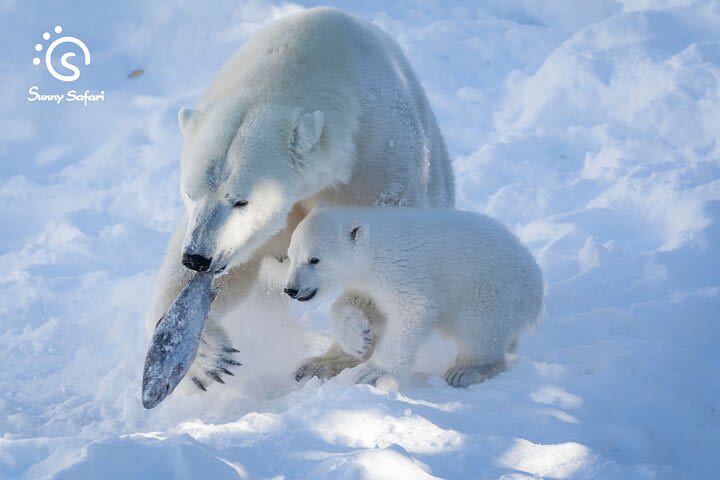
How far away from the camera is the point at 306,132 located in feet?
9.78

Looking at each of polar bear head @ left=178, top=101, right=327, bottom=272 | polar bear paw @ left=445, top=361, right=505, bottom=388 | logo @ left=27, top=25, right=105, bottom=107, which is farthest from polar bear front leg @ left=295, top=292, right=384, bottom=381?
logo @ left=27, top=25, right=105, bottom=107

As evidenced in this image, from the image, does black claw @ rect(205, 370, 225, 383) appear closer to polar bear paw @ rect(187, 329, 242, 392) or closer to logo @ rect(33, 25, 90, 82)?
polar bear paw @ rect(187, 329, 242, 392)

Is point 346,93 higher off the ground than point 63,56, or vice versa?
A: point 346,93

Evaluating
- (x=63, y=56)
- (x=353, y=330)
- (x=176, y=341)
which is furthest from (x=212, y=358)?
(x=63, y=56)

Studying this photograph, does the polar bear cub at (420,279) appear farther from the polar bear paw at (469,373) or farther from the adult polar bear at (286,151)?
the adult polar bear at (286,151)

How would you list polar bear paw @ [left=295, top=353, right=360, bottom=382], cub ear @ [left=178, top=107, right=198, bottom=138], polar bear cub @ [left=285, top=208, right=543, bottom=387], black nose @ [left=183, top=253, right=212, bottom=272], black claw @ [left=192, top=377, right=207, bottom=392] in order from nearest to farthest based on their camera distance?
1. black nose @ [left=183, top=253, right=212, bottom=272]
2. cub ear @ [left=178, top=107, right=198, bottom=138]
3. polar bear cub @ [left=285, top=208, right=543, bottom=387]
4. black claw @ [left=192, top=377, right=207, bottom=392]
5. polar bear paw @ [left=295, top=353, right=360, bottom=382]

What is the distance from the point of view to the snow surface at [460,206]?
257cm

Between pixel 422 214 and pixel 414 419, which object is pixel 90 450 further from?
pixel 422 214

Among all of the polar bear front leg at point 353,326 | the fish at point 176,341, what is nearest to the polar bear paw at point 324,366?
the polar bear front leg at point 353,326

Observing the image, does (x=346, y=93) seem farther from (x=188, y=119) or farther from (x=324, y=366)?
(x=324, y=366)

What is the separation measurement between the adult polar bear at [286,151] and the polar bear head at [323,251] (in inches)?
4.2

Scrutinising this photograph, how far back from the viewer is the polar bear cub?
325 centimetres

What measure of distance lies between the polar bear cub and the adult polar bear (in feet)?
0.48

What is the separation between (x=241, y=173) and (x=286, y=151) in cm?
21
